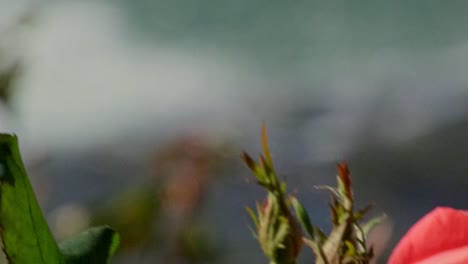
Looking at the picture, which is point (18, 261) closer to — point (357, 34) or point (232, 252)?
point (232, 252)

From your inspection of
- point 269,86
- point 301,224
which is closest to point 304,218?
point 301,224

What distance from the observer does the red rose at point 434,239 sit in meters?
0.16

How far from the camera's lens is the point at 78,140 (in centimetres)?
99

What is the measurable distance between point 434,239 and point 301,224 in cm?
3

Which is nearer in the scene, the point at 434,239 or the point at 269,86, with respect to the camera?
the point at 434,239

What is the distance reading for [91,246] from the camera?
170 millimetres

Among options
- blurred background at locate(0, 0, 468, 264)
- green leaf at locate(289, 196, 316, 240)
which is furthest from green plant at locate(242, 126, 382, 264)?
blurred background at locate(0, 0, 468, 264)

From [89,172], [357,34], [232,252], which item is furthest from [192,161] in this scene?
[357,34]

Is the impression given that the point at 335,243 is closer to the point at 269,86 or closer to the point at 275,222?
the point at 275,222

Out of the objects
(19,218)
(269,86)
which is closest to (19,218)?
(19,218)

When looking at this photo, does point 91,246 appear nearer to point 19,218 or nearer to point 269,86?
point 19,218

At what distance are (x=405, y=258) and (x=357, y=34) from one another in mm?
941

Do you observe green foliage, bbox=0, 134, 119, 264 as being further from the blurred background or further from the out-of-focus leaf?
the blurred background

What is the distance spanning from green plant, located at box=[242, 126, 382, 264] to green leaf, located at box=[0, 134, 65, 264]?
0.15ft
